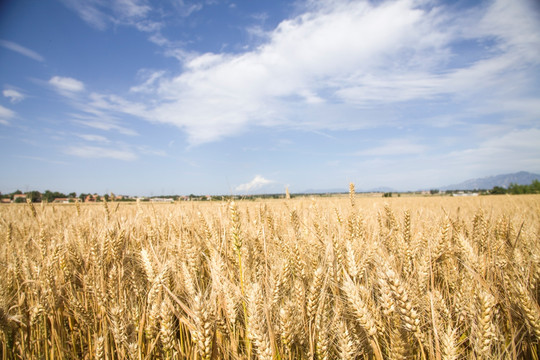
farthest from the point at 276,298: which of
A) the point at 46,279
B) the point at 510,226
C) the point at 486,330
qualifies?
the point at 510,226

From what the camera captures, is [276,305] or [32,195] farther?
[32,195]

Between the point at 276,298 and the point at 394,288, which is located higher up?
the point at 394,288

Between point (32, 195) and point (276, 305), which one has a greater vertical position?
point (32, 195)

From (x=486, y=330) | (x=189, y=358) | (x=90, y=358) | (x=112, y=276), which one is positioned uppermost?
(x=112, y=276)

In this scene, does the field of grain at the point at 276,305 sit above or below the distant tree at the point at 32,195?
below

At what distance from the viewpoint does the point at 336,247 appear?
206cm

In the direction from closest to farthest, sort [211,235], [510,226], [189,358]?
[189,358] < [211,235] < [510,226]

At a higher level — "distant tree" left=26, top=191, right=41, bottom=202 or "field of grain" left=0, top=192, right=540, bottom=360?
"distant tree" left=26, top=191, right=41, bottom=202

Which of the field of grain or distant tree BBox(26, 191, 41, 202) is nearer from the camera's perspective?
the field of grain

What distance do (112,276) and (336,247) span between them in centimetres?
173

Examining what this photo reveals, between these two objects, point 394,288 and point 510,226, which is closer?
point 394,288

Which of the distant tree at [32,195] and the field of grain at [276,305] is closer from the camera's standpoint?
the field of grain at [276,305]

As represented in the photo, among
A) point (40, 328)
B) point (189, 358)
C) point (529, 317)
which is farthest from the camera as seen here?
point (40, 328)

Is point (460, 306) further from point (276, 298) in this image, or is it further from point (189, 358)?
point (189, 358)
